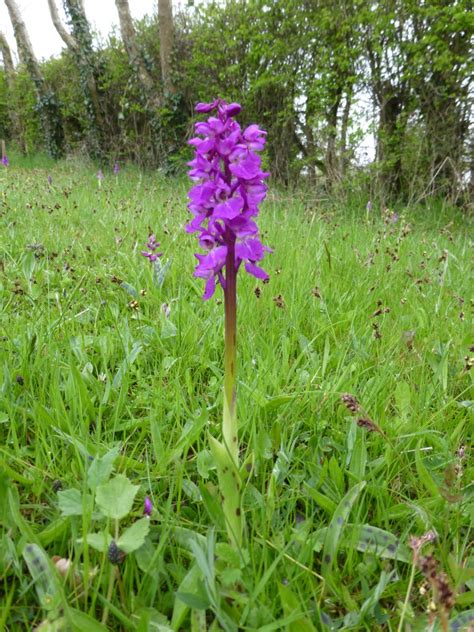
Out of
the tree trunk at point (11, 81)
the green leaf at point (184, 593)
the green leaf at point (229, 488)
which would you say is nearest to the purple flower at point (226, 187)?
the green leaf at point (229, 488)

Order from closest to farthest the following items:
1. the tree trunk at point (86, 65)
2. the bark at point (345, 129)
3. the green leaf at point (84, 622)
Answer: the green leaf at point (84, 622)
the bark at point (345, 129)
the tree trunk at point (86, 65)

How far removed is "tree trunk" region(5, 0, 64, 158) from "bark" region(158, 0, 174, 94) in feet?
16.8

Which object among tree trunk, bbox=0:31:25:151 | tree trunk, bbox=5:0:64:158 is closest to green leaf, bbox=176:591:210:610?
tree trunk, bbox=5:0:64:158

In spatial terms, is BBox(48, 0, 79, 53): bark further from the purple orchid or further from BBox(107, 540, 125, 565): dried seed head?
BBox(107, 540, 125, 565): dried seed head

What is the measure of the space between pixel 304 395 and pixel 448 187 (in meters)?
6.14

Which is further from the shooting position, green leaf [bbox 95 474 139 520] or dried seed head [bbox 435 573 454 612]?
green leaf [bbox 95 474 139 520]

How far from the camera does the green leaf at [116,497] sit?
936 millimetres

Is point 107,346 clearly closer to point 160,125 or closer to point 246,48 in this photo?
point 246,48

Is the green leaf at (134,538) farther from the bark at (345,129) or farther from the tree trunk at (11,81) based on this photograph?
the tree trunk at (11,81)

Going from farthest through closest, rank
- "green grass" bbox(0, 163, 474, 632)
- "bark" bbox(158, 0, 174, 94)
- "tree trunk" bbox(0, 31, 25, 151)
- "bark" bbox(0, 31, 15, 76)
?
"bark" bbox(0, 31, 15, 76) < "tree trunk" bbox(0, 31, 25, 151) < "bark" bbox(158, 0, 174, 94) < "green grass" bbox(0, 163, 474, 632)

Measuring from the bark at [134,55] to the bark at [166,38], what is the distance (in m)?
0.45

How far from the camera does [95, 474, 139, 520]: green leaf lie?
0.94 meters

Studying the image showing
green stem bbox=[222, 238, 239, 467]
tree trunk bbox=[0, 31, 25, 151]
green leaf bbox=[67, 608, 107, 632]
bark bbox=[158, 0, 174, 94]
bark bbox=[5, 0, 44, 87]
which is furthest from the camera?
tree trunk bbox=[0, 31, 25, 151]

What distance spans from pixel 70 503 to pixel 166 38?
37.2ft
